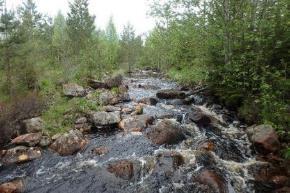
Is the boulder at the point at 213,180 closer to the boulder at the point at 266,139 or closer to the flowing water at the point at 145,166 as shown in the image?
the flowing water at the point at 145,166

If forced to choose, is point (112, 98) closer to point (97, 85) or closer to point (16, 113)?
point (97, 85)

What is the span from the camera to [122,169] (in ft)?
31.6

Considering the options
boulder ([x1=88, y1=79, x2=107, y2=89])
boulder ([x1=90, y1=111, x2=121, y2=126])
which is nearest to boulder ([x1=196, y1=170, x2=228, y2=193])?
boulder ([x1=90, y1=111, x2=121, y2=126])

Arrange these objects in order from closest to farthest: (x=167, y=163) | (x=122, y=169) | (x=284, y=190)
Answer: (x=284, y=190), (x=122, y=169), (x=167, y=163)

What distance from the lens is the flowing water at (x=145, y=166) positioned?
8680 mm

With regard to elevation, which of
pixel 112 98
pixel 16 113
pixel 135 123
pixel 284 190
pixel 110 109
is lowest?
pixel 284 190

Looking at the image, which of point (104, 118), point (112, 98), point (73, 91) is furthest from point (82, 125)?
point (73, 91)

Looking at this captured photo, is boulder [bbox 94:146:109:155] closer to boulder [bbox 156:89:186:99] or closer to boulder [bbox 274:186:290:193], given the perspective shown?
boulder [bbox 274:186:290:193]

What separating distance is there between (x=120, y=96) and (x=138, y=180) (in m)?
11.0

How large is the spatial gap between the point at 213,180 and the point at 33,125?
8.77 metres

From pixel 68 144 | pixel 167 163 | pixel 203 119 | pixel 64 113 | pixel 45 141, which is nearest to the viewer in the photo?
pixel 167 163

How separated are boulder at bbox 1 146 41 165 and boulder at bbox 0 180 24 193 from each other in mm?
1794

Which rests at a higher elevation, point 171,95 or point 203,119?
point 171,95

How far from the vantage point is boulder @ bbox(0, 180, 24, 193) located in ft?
28.3
